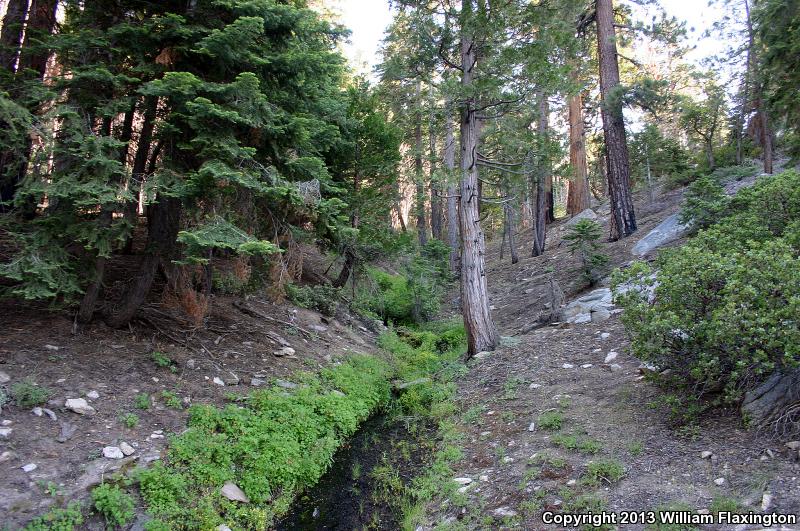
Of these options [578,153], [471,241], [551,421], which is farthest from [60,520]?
[578,153]

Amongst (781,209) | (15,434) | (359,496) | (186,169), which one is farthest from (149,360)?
(781,209)

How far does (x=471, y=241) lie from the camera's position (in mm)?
8820

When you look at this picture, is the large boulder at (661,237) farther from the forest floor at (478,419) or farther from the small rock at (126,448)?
the small rock at (126,448)

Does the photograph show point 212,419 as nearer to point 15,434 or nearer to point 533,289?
point 15,434

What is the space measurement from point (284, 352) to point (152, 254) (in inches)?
103

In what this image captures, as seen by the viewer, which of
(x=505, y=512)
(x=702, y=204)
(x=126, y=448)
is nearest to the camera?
(x=505, y=512)

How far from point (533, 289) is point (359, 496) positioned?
8708 mm

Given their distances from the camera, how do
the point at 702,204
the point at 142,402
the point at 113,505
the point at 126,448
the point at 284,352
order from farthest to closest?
1. the point at 702,204
2. the point at 284,352
3. the point at 142,402
4. the point at 126,448
5. the point at 113,505

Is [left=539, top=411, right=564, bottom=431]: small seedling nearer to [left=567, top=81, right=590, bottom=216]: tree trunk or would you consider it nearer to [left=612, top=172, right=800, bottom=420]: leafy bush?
[left=612, top=172, right=800, bottom=420]: leafy bush

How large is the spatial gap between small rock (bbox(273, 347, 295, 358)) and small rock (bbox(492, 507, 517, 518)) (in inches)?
180

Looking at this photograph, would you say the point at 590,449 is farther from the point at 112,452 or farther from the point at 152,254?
the point at 152,254

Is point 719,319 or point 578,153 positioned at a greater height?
point 578,153

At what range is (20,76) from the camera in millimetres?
5480

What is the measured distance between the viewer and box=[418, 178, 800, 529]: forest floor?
3.62 m
